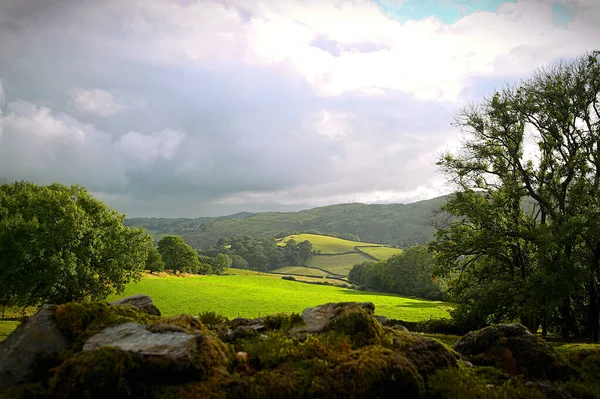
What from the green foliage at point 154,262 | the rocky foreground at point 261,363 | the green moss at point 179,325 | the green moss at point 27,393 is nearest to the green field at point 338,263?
the green foliage at point 154,262

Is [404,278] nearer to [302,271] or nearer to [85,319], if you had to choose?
[302,271]

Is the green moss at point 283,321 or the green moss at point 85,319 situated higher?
the green moss at point 85,319

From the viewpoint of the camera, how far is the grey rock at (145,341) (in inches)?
236

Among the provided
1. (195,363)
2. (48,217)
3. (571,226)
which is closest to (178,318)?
(195,363)

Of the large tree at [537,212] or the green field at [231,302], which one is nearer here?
the large tree at [537,212]

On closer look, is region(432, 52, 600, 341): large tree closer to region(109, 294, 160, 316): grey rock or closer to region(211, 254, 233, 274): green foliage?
region(109, 294, 160, 316): grey rock

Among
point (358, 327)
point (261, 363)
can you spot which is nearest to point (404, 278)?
point (358, 327)

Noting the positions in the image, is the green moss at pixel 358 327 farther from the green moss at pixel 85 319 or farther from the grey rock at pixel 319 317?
the green moss at pixel 85 319

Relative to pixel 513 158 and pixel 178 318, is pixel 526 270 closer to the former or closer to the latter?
pixel 513 158

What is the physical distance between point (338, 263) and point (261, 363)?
187 metres

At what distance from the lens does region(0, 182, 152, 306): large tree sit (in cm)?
3609

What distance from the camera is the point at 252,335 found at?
8211mm

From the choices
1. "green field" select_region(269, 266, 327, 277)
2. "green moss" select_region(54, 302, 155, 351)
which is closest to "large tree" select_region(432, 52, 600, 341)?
"green moss" select_region(54, 302, 155, 351)

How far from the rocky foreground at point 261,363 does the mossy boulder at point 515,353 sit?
0.08ft
